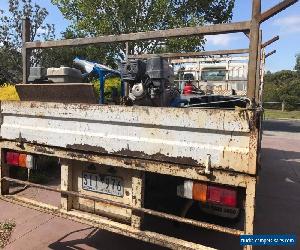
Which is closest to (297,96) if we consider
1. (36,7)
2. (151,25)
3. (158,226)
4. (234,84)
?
(151,25)

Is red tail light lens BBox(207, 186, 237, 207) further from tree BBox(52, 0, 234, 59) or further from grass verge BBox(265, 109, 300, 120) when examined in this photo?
grass verge BBox(265, 109, 300, 120)

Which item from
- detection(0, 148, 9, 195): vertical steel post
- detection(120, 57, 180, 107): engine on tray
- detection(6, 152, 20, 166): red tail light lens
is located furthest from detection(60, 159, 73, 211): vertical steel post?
detection(120, 57, 180, 107): engine on tray

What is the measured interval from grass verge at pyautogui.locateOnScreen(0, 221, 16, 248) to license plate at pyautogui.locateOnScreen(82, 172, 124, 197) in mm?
1355

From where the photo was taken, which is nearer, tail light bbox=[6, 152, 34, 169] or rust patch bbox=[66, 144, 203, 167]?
rust patch bbox=[66, 144, 203, 167]

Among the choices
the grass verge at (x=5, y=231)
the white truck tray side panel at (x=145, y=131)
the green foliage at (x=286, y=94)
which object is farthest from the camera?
the green foliage at (x=286, y=94)

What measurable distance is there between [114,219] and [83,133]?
0.79 meters

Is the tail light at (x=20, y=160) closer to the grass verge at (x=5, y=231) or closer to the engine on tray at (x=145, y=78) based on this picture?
the grass verge at (x=5, y=231)

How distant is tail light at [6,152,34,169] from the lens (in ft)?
11.0

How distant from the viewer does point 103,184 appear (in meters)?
3.04

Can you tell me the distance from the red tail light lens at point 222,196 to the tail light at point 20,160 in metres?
1.78

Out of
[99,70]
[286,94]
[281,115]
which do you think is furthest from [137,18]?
[286,94]

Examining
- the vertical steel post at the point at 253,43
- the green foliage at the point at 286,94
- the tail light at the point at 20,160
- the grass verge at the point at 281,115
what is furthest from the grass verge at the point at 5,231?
the green foliage at the point at 286,94

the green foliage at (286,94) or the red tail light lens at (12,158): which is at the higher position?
the green foliage at (286,94)

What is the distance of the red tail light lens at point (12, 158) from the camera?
3.47 metres
